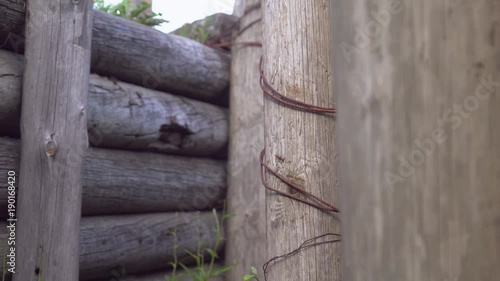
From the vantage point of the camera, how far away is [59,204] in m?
2.31

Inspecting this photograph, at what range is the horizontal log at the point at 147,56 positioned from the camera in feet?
7.86

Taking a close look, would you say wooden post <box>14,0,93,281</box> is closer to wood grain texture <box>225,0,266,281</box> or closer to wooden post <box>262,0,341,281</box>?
wooden post <box>262,0,341,281</box>

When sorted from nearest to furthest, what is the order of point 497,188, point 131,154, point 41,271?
point 497,188 < point 41,271 < point 131,154

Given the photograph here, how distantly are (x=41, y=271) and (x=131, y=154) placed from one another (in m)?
0.98

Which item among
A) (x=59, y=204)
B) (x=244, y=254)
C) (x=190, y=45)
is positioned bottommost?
(x=244, y=254)

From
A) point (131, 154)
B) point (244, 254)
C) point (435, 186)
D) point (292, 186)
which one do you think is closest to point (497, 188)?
point (435, 186)

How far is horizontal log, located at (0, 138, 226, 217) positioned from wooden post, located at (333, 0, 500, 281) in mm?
1866

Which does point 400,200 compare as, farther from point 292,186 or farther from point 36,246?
point 36,246

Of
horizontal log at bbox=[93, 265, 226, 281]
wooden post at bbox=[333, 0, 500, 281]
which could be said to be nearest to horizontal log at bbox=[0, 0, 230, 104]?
horizontal log at bbox=[93, 265, 226, 281]

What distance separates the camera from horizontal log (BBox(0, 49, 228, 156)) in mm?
2373

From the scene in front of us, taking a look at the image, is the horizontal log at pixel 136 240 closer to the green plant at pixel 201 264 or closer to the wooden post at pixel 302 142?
the green plant at pixel 201 264

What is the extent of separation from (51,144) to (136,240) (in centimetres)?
91

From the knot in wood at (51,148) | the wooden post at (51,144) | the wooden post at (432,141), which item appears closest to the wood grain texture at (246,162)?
the wooden post at (51,144)

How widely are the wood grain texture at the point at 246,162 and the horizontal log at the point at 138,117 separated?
0.18 m
